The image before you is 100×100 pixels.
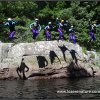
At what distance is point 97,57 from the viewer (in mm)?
32375

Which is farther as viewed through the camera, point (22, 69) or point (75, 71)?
point (75, 71)

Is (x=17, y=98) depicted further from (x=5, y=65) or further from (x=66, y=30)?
(x=66, y=30)

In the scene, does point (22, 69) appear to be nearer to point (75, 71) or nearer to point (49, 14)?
point (75, 71)

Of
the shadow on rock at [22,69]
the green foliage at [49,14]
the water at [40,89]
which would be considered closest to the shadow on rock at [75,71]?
the shadow on rock at [22,69]

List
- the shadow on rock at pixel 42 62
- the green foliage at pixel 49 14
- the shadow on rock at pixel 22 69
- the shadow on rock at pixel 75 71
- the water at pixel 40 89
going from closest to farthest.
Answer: the water at pixel 40 89 < the shadow on rock at pixel 22 69 < the shadow on rock at pixel 42 62 < the shadow on rock at pixel 75 71 < the green foliage at pixel 49 14

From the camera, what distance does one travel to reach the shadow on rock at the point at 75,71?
3002cm

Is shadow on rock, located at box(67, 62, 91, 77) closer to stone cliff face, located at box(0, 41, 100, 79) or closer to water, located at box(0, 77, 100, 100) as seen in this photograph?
stone cliff face, located at box(0, 41, 100, 79)

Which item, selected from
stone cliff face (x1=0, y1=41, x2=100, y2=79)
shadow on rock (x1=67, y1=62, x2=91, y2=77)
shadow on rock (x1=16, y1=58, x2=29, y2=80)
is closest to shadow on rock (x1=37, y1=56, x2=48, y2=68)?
stone cliff face (x1=0, y1=41, x2=100, y2=79)

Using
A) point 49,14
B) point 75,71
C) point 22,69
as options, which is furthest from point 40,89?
point 49,14

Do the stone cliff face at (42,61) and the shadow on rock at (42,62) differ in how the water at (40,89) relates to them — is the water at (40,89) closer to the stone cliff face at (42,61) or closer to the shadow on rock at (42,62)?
the stone cliff face at (42,61)

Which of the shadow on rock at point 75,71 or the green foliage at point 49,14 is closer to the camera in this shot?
the shadow on rock at point 75,71

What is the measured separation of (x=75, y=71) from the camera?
30.5m

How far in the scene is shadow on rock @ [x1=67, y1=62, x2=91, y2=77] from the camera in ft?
98.5

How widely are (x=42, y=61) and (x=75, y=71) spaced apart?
3.29 metres
